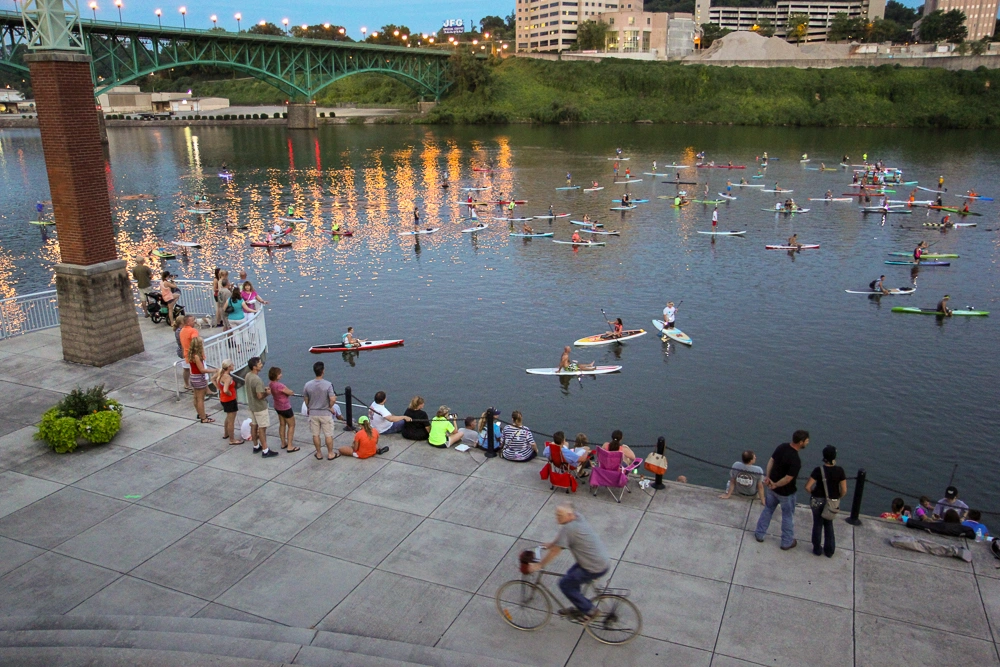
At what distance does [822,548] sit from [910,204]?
5953cm

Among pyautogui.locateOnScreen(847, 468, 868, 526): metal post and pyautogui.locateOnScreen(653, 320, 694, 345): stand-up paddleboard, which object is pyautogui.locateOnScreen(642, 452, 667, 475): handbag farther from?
pyautogui.locateOnScreen(653, 320, 694, 345): stand-up paddleboard

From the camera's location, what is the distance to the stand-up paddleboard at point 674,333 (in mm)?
30031

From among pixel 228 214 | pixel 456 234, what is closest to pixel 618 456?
pixel 456 234

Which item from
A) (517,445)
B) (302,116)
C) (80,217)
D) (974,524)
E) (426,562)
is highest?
(302,116)

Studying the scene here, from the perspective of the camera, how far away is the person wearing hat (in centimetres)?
1081

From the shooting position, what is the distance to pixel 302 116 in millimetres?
143500

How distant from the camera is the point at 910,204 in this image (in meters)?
60.9

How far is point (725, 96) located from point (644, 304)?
466ft

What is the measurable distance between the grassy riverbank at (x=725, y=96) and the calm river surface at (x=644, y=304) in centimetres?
7289

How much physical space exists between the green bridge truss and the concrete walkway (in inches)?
3441

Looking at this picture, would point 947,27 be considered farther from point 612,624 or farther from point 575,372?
point 612,624

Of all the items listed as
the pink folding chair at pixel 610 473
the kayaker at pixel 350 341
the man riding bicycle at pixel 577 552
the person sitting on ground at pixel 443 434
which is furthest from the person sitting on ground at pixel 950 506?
the kayaker at pixel 350 341

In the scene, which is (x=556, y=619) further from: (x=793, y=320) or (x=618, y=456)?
(x=793, y=320)

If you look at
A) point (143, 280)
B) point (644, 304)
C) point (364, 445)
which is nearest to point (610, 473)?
point (364, 445)
